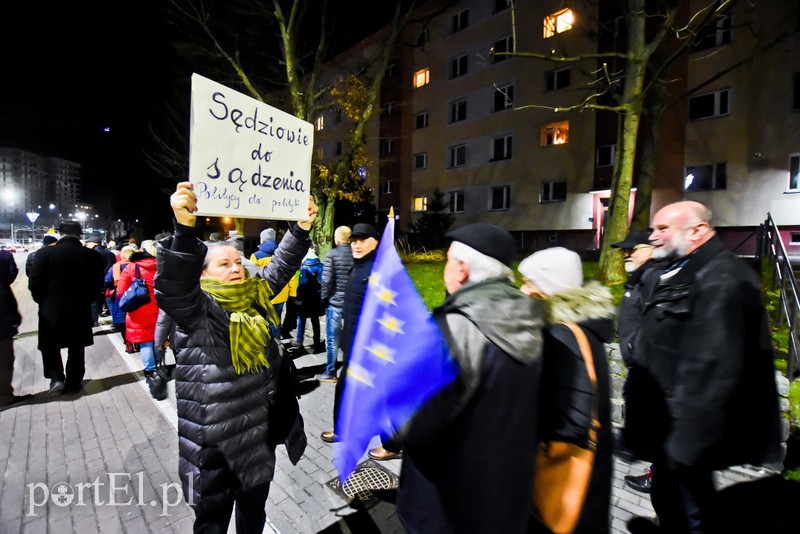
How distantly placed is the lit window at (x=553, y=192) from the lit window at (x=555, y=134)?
1952mm

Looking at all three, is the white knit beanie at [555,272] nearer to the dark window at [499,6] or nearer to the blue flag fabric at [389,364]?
the blue flag fabric at [389,364]

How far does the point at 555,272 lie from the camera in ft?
6.32

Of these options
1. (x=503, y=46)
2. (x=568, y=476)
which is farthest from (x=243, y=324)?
(x=503, y=46)

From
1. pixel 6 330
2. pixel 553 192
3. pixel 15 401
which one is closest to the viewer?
pixel 6 330

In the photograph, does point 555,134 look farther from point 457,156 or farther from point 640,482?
point 640,482

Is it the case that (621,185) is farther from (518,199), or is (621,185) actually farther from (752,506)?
(518,199)

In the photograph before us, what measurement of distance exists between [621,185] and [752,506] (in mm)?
6895

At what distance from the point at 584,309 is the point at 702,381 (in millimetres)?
1022

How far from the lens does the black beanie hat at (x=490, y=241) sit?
1618mm

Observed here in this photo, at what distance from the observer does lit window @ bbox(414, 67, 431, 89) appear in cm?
2531

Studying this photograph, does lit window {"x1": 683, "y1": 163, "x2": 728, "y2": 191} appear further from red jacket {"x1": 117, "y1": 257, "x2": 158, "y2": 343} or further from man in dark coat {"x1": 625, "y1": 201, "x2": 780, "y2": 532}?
red jacket {"x1": 117, "y1": 257, "x2": 158, "y2": 343}

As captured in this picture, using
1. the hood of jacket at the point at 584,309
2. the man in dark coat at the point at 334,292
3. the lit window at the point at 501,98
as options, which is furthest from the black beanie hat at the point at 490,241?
the lit window at the point at 501,98

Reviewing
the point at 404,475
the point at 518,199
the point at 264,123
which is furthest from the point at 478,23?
A: the point at 404,475

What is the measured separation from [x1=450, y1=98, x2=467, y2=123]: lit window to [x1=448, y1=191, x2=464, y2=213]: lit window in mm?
4264
